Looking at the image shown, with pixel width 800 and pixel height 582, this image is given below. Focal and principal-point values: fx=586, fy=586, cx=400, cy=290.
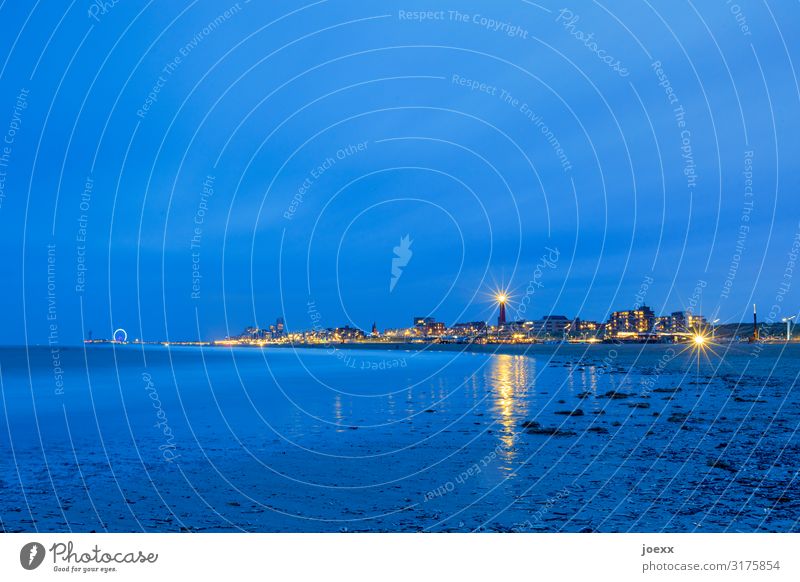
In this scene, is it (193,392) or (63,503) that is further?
(193,392)

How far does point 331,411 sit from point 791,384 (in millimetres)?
33482

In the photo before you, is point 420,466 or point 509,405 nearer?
point 420,466

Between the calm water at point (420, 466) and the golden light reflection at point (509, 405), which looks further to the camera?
the golden light reflection at point (509, 405)

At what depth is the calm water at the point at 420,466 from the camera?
44.7ft

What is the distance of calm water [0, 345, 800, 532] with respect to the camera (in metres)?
13.6

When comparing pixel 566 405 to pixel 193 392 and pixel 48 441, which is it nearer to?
pixel 48 441

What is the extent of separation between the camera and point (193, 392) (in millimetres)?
53031

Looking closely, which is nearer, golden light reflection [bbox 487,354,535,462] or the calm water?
the calm water

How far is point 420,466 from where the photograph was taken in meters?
19.0

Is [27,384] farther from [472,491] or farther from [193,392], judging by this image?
[472,491]

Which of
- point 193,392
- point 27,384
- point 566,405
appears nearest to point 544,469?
point 566,405
